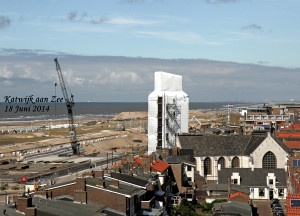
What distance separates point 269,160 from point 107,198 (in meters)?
60.1

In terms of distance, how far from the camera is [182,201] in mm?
65938

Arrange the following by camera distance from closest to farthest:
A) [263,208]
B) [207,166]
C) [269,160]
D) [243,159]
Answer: [263,208] < [269,160] < [207,166] < [243,159]

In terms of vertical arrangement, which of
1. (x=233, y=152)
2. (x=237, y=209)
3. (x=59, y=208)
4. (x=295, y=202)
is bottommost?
(x=237, y=209)

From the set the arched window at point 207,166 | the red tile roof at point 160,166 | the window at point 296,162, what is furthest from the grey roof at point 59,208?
the arched window at point 207,166

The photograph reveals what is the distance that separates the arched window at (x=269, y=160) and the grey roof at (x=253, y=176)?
8.38m

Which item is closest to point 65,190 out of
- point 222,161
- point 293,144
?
point 222,161

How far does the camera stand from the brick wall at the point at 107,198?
151ft

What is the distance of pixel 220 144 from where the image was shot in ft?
354

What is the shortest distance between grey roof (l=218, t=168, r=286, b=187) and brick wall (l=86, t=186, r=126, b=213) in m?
43.8

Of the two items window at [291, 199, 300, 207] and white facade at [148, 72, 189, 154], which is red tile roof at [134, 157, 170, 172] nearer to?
window at [291, 199, 300, 207]

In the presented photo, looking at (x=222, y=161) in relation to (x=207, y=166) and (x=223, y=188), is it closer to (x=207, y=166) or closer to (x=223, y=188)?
(x=207, y=166)

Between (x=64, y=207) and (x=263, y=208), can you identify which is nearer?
(x=64, y=207)

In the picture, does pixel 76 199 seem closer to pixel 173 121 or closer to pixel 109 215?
pixel 109 215

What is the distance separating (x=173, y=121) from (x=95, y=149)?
6116 centimetres
